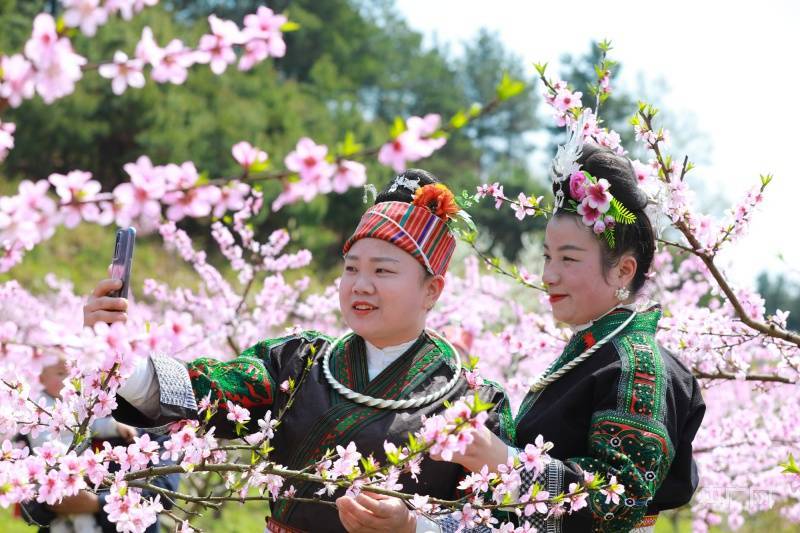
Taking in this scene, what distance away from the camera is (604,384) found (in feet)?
7.44

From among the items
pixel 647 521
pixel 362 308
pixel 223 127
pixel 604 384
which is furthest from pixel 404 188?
pixel 223 127

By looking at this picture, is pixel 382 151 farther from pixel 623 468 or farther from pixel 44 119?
pixel 44 119

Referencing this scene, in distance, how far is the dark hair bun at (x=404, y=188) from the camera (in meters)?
2.73

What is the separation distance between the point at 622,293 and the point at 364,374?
0.81m

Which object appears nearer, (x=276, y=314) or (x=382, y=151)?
(x=382, y=151)

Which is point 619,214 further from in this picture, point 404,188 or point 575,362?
point 404,188

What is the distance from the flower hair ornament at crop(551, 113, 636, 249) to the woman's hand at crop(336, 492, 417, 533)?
0.97 metres

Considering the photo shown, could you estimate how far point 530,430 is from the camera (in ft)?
7.79

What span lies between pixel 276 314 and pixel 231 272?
9472 mm

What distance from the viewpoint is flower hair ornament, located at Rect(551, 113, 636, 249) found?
2398 millimetres

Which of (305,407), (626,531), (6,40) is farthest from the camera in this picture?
(6,40)

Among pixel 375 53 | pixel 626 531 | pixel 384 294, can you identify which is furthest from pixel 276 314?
pixel 375 53

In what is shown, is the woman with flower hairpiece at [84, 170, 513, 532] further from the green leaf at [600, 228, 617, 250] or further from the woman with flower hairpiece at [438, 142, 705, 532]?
the green leaf at [600, 228, 617, 250]

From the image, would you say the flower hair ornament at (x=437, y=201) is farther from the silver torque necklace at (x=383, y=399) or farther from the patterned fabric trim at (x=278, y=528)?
the patterned fabric trim at (x=278, y=528)
